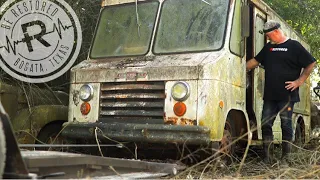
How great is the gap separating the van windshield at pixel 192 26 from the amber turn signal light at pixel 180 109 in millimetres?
735

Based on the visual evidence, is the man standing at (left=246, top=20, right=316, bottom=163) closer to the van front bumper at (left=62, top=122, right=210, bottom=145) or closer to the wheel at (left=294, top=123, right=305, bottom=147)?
the van front bumper at (left=62, top=122, right=210, bottom=145)

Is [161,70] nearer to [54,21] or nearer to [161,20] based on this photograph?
[161,20]

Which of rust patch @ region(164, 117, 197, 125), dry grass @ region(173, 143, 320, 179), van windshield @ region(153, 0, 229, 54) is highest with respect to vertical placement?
van windshield @ region(153, 0, 229, 54)

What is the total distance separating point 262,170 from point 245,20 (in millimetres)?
1775

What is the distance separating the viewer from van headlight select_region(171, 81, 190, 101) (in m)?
4.54

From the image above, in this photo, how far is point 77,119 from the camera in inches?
203

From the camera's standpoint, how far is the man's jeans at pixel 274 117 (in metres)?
5.33

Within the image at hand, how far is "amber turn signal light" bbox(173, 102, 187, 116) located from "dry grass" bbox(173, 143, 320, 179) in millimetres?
558

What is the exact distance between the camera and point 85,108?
5.07m

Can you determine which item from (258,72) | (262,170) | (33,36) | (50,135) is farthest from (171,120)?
(33,36)

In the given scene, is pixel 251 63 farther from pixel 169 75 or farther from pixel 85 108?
pixel 85 108

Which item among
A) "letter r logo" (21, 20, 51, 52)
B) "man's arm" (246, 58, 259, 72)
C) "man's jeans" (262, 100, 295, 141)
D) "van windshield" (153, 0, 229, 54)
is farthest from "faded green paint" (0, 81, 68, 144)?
"man's jeans" (262, 100, 295, 141)

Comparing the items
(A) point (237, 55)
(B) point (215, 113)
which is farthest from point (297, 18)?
(B) point (215, 113)

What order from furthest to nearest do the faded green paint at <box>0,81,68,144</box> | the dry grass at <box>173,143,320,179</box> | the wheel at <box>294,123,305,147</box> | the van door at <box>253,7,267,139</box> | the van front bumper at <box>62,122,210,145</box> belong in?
the wheel at <box>294,123,305,147</box> < the van door at <box>253,7,267,139</box> < the faded green paint at <box>0,81,68,144</box> < the van front bumper at <box>62,122,210,145</box> < the dry grass at <box>173,143,320,179</box>
